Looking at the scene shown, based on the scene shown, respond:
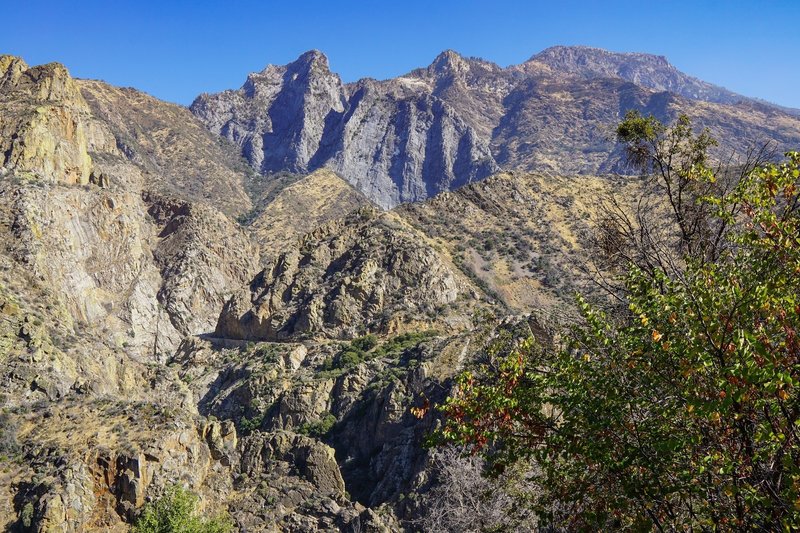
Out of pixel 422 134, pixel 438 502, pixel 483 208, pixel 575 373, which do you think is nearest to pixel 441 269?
pixel 483 208

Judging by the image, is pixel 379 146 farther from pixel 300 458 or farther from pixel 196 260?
pixel 300 458

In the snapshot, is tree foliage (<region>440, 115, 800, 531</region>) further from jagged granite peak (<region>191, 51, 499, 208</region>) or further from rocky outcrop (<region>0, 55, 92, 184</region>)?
jagged granite peak (<region>191, 51, 499, 208</region>)

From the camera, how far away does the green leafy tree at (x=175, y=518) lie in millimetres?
21625

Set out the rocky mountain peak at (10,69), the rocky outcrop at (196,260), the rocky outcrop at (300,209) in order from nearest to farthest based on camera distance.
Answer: the rocky outcrop at (196,260)
the rocky mountain peak at (10,69)
the rocky outcrop at (300,209)

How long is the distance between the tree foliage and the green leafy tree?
17.3 meters

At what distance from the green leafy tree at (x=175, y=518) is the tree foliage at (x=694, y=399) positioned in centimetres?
1728

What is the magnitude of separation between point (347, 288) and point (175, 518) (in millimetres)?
32668

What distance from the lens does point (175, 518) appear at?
21766mm

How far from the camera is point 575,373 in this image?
24.8 feet

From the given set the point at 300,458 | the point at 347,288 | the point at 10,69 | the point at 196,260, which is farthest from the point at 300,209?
the point at 300,458

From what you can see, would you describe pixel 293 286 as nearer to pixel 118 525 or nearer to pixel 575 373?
pixel 118 525

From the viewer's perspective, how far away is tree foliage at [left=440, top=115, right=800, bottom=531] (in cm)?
544

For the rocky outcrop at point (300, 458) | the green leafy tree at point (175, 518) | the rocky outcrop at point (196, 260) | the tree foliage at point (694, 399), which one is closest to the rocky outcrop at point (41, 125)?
the rocky outcrop at point (196, 260)

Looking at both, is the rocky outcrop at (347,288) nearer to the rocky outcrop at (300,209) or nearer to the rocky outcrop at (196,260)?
the rocky outcrop at (196,260)
